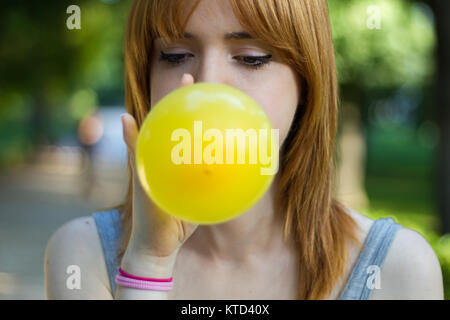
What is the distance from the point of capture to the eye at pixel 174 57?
5.80ft

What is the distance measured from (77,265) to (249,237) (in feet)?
2.45

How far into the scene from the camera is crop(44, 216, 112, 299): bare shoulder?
2164 millimetres

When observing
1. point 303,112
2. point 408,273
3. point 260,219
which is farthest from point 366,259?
point 303,112

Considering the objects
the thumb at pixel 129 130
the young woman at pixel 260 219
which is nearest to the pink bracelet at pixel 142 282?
the young woman at pixel 260 219

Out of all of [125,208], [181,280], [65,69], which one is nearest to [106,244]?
[125,208]

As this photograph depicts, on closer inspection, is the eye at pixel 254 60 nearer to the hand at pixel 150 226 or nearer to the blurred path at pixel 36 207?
the hand at pixel 150 226

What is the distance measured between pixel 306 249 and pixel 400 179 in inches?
795

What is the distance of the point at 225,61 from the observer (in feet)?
5.60

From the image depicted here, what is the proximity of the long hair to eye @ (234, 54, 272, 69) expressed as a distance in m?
0.06

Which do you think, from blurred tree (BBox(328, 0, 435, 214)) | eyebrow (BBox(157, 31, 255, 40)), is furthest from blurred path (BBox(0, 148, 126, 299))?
blurred tree (BBox(328, 0, 435, 214))

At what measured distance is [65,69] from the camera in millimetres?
16250

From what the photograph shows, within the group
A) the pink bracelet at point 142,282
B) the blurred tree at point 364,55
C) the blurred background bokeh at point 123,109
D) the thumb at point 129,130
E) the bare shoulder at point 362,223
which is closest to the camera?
the thumb at point 129,130

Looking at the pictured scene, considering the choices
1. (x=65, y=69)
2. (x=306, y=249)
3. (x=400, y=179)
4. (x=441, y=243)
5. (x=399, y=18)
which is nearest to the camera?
(x=306, y=249)

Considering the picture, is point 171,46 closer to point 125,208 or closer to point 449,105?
point 125,208
